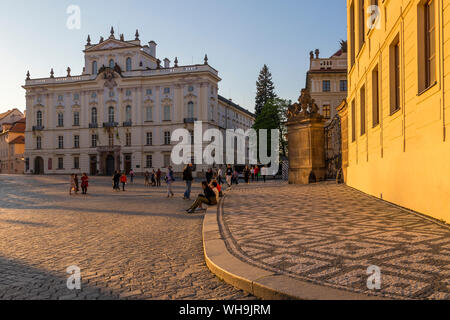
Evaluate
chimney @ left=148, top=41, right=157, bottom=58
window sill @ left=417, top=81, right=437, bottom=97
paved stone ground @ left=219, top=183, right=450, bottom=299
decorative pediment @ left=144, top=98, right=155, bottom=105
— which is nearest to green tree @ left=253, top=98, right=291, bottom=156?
decorative pediment @ left=144, top=98, right=155, bottom=105

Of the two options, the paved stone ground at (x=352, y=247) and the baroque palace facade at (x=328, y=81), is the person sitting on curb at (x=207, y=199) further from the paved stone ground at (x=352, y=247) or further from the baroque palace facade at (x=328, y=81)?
the baroque palace facade at (x=328, y=81)

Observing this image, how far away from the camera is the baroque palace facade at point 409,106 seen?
7.73m

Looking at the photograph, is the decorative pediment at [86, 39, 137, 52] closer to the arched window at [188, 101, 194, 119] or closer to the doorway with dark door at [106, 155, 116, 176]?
the arched window at [188, 101, 194, 119]

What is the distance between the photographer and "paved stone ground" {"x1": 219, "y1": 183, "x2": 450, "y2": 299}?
4137 millimetres

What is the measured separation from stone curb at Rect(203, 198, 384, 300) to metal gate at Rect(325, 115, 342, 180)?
18.1 m

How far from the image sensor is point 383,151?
12.4 metres

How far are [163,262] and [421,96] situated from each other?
6.68 m

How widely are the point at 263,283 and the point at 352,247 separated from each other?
2168 millimetres

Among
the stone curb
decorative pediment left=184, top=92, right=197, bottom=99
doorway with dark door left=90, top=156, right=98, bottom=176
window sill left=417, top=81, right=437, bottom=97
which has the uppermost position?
decorative pediment left=184, top=92, right=197, bottom=99

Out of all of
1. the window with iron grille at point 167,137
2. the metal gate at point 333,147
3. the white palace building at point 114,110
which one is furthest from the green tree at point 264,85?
the metal gate at point 333,147

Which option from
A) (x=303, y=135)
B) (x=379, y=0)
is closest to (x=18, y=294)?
(x=379, y=0)

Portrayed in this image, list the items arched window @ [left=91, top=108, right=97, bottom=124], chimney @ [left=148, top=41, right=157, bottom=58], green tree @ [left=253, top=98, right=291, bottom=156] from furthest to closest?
chimney @ [left=148, top=41, right=157, bottom=58] < arched window @ [left=91, top=108, right=97, bottom=124] < green tree @ [left=253, top=98, right=291, bottom=156]

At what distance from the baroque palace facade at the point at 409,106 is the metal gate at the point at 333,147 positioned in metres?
6.65

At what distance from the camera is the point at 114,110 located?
65.6 m
